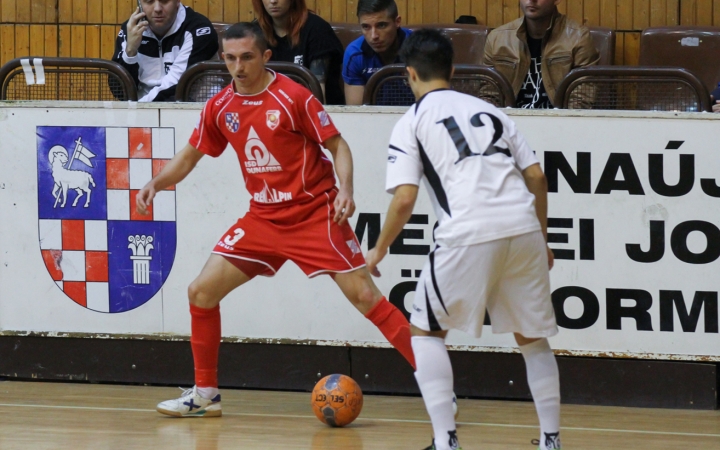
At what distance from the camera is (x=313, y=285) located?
5.94 meters

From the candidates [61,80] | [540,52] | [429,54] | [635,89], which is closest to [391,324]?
[429,54]

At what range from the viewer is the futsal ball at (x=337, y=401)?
493cm

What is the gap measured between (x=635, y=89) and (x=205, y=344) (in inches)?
108

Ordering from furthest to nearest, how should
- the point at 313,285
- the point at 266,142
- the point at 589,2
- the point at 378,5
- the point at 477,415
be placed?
1. the point at 589,2
2. the point at 378,5
3. the point at 313,285
4. the point at 477,415
5. the point at 266,142

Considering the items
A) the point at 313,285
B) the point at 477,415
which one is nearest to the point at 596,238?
the point at 477,415

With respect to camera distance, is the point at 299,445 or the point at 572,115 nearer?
the point at 299,445

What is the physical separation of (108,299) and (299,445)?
2056 millimetres

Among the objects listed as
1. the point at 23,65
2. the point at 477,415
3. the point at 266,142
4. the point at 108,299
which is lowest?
the point at 477,415

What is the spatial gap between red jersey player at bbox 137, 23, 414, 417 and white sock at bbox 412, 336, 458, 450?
955 millimetres

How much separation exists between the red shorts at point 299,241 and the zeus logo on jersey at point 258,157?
0.69 feet

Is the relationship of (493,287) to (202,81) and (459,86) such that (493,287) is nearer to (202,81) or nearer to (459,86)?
(459,86)

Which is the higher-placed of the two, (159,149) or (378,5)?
(378,5)

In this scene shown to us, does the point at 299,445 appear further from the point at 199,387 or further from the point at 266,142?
the point at 266,142

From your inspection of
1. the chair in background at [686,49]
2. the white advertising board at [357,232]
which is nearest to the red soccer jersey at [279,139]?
the white advertising board at [357,232]
